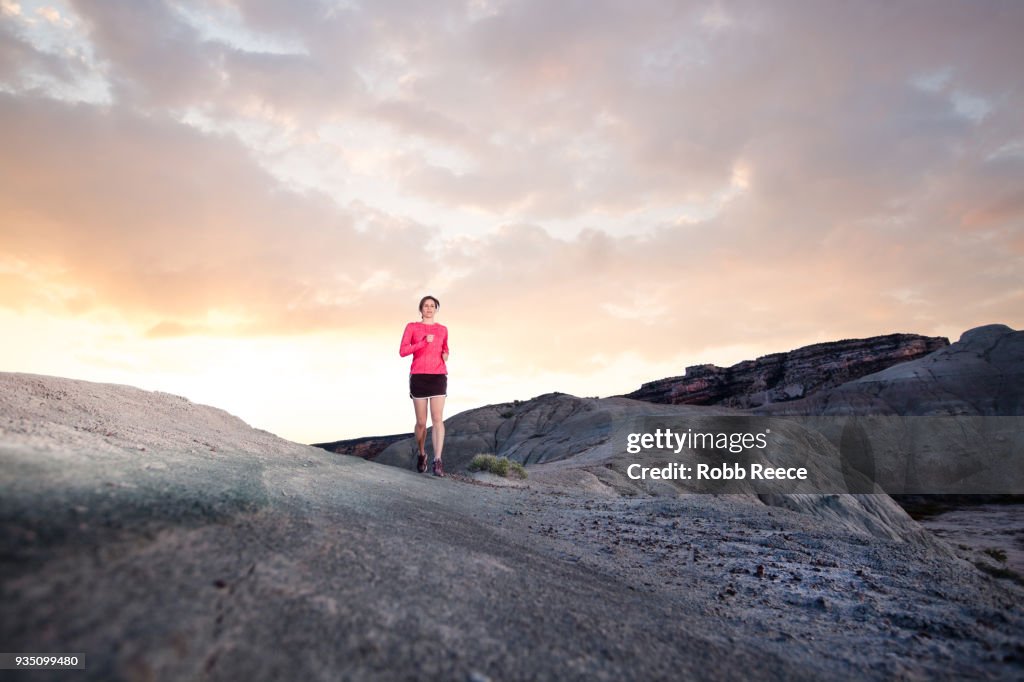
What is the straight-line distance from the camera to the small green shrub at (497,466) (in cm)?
1375

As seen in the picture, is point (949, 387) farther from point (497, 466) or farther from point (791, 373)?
point (497, 466)

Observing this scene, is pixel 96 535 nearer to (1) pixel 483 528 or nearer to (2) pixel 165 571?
(2) pixel 165 571

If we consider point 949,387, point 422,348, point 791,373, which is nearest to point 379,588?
point 422,348

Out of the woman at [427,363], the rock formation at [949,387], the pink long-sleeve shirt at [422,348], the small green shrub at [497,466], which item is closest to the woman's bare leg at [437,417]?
the woman at [427,363]

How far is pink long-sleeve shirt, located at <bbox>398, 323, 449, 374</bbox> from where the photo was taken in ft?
29.7

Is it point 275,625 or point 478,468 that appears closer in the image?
point 275,625

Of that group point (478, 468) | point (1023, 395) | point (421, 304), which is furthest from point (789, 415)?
point (421, 304)

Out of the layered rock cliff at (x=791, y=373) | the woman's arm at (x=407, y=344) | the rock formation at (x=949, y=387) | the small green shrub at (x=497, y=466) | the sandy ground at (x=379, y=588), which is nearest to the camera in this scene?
the sandy ground at (x=379, y=588)

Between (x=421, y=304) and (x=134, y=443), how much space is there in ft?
16.8

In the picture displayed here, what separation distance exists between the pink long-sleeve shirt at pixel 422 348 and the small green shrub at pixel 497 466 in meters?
5.42

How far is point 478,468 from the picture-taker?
14.3 metres

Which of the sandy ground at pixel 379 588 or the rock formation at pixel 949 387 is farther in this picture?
the rock formation at pixel 949 387

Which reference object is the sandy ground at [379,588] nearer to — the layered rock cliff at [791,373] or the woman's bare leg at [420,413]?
the woman's bare leg at [420,413]

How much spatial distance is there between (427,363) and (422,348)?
0.28m
